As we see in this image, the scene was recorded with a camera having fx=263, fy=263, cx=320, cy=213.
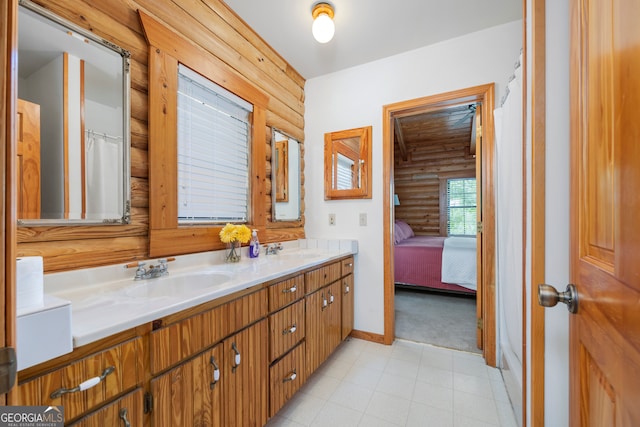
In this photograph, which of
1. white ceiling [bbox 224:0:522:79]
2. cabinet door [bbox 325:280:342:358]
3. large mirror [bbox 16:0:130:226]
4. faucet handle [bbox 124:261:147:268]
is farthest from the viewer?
cabinet door [bbox 325:280:342:358]

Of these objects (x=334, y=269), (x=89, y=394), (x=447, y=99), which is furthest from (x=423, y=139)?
(x=89, y=394)

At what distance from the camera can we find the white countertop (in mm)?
728

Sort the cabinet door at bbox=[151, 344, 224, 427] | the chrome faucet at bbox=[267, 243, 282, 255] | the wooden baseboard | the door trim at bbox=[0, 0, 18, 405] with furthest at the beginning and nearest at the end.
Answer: the wooden baseboard
the chrome faucet at bbox=[267, 243, 282, 255]
the cabinet door at bbox=[151, 344, 224, 427]
the door trim at bbox=[0, 0, 18, 405]

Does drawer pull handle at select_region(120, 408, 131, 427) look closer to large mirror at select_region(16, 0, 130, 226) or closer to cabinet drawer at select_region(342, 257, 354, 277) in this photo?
large mirror at select_region(16, 0, 130, 226)

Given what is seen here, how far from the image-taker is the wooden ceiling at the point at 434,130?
4.23 m

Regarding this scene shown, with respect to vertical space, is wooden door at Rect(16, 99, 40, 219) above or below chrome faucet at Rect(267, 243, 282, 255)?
above

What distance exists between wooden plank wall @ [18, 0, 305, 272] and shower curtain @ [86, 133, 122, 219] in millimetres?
63

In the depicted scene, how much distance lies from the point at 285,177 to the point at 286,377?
4.99 ft

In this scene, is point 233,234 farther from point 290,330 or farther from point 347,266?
point 347,266

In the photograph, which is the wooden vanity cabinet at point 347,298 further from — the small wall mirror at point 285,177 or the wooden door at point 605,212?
the wooden door at point 605,212

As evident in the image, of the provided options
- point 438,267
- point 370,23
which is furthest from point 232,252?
point 438,267

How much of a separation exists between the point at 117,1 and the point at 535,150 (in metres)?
1.81

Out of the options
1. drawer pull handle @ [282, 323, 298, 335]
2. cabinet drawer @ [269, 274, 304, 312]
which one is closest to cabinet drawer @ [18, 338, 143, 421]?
cabinet drawer @ [269, 274, 304, 312]

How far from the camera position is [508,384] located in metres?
1.62
